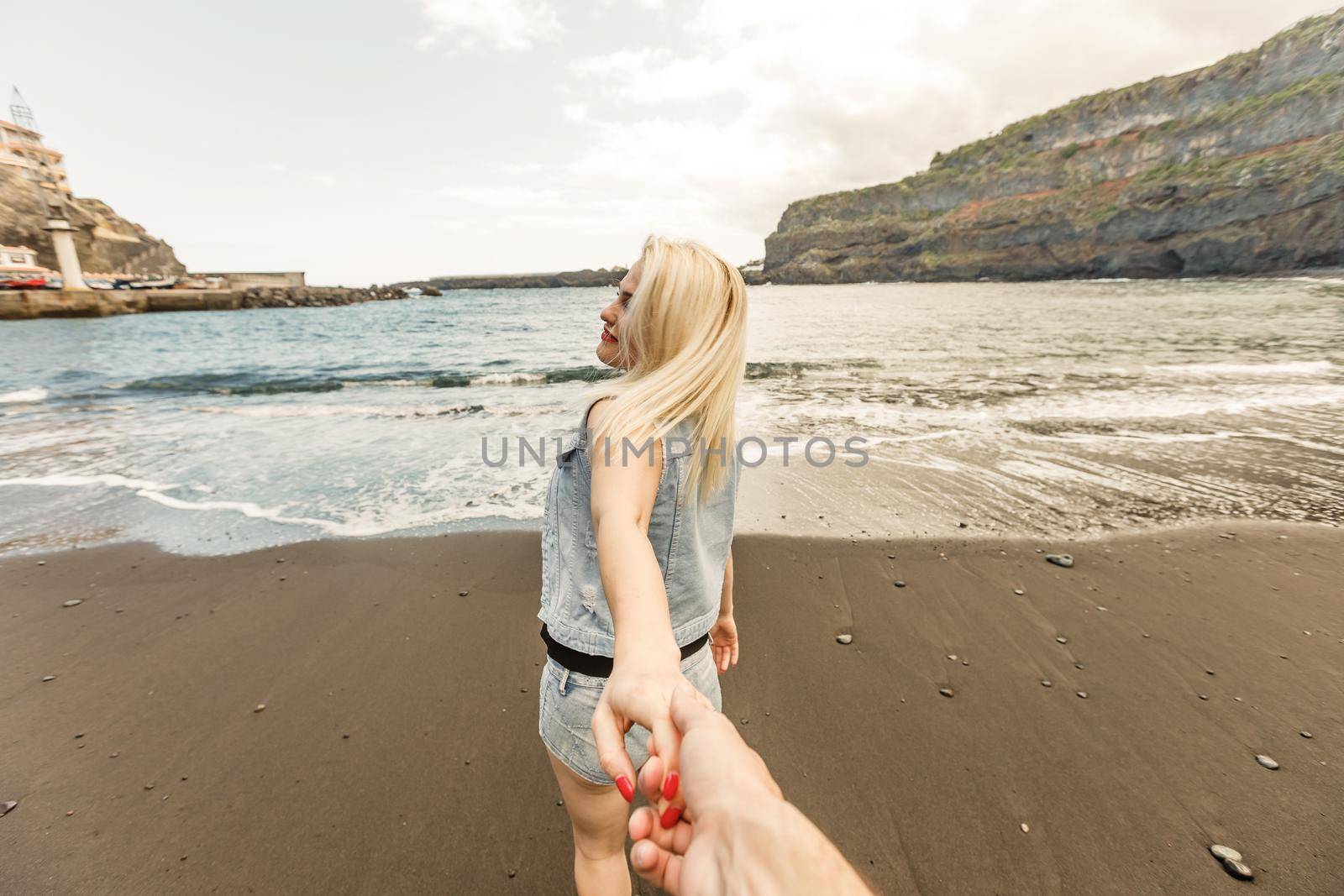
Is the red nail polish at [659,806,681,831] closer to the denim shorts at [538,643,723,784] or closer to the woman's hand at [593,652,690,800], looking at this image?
the woman's hand at [593,652,690,800]

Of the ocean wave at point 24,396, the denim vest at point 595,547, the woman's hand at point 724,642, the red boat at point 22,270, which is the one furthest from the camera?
the red boat at point 22,270

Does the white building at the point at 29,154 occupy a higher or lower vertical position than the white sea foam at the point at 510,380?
higher

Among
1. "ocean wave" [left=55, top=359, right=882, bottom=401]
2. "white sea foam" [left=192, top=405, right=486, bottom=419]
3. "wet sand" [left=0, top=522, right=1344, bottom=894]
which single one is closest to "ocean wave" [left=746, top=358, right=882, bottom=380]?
"ocean wave" [left=55, top=359, right=882, bottom=401]

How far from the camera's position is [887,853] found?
7.11ft

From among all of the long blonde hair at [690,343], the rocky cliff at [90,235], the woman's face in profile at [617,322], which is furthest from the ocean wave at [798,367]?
the rocky cliff at [90,235]

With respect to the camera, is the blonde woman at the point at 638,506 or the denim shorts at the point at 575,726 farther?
the denim shorts at the point at 575,726

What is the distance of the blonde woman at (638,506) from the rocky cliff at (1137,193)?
8292 centimetres

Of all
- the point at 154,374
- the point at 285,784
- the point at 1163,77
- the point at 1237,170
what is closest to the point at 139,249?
the point at 154,374

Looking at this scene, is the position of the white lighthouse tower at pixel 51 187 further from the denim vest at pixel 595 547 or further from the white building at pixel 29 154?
the denim vest at pixel 595 547

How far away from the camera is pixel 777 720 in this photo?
2.84 meters

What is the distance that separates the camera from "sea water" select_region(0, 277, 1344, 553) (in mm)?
5242

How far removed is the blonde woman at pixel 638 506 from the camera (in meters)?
1.27

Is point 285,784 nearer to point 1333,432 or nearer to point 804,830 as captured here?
point 804,830

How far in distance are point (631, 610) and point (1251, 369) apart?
16.0 metres
